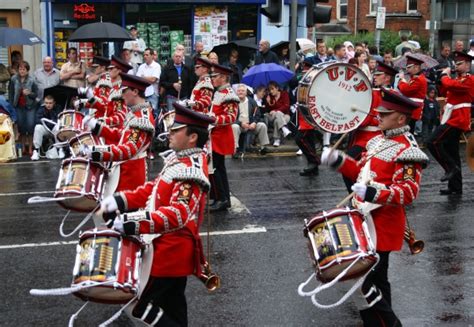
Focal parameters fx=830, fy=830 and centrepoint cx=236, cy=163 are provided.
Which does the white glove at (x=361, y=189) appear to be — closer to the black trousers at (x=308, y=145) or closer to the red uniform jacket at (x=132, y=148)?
the red uniform jacket at (x=132, y=148)

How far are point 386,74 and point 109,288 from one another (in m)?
6.47

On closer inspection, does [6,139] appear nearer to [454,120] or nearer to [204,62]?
[204,62]

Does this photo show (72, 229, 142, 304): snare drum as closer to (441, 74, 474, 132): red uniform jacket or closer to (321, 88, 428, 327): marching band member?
(321, 88, 428, 327): marching band member

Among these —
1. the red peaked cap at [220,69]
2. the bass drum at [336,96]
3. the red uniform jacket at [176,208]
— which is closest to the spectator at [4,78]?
the red peaked cap at [220,69]

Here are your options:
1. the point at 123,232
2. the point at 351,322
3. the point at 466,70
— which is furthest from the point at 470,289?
the point at 466,70

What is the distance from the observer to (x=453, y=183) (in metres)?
11.3

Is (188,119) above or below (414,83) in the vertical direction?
above

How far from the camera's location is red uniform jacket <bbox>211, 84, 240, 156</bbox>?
10102mm

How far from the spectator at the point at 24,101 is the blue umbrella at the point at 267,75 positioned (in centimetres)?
408

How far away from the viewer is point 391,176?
5879mm

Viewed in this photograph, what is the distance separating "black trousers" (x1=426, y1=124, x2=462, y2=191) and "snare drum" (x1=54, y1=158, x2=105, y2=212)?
5829 millimetres

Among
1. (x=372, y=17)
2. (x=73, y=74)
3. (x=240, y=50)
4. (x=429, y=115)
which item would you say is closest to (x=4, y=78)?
(x=73, y=74)

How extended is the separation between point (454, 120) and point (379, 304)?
610 centimetres

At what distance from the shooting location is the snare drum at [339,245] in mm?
5328
